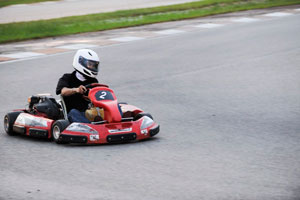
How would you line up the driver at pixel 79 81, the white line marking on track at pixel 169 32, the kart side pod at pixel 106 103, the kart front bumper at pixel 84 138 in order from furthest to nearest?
the white line marking on track at pixel 169 32, the driver at pixel 79 81, the kart side pod at pixel 106 103, the kart front bumper at pixel 84 138

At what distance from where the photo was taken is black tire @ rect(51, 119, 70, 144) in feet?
23.3

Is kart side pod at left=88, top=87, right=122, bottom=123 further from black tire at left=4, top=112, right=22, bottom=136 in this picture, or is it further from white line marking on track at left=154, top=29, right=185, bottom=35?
white line marking on track at left=154, top=29, right=185, bottom=35

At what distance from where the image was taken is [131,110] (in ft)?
25.8

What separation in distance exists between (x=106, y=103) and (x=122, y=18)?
14363 mm

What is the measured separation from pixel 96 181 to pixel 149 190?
0.55 m

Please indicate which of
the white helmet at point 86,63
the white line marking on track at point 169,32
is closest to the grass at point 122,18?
the white line marking on track at point 169,32

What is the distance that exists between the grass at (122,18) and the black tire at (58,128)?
9953mm

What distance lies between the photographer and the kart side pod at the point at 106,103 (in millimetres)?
7258

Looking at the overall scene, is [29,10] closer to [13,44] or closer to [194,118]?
[13,44]

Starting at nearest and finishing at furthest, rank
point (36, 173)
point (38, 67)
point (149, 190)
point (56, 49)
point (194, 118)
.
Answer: point (149, 190) < point (36, 173) < point (194, 118) < point (38, 67) < point (56, 49)

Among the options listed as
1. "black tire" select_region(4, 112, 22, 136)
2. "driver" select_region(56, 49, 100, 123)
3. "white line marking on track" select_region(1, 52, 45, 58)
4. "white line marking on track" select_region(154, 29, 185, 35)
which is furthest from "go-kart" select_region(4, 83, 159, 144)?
"white line marking on track" select_region(154, 29, 185, 35)

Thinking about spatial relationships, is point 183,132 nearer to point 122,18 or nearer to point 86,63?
point 86,63

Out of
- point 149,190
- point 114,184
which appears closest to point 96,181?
point 114,184

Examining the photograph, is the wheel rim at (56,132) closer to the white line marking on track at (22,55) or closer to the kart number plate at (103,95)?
the kart number plate at (103,95)
